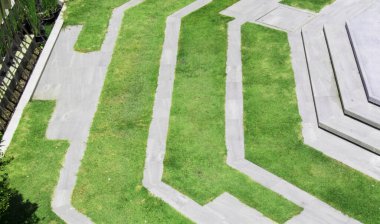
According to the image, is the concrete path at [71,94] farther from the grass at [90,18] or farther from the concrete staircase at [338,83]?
the concrete staircase at [338,83]

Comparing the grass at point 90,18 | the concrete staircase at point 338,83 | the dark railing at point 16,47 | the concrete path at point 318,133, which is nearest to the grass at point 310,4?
the concrete staircase at point 338,83

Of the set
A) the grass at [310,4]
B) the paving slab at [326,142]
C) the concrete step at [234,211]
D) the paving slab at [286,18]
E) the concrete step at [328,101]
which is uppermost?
the grass at [310,4]

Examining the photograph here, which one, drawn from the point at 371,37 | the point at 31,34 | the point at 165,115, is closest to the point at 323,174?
the point at 165,115

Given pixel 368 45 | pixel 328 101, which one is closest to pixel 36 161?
pixel 328 101

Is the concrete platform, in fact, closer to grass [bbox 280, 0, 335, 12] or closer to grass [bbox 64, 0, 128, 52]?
grass [bbox 280, 0, 335, 12]

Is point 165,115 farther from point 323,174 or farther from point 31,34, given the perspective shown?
point 31,34

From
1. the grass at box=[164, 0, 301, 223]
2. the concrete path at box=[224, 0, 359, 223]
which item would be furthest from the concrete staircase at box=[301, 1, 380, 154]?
the grass at box=[164, 0, 301, 223]
